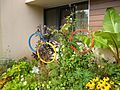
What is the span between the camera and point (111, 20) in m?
5.55

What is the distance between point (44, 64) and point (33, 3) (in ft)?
12.1

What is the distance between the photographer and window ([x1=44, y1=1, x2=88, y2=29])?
7.87m

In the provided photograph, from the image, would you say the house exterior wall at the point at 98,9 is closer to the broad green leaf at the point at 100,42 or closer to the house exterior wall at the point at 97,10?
the house exterior wall at the point at 97,10

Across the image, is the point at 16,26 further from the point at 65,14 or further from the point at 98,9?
the point at 98,9

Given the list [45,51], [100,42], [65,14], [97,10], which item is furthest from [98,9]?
[45,51]

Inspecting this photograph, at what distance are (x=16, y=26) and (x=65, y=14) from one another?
2.10 metres

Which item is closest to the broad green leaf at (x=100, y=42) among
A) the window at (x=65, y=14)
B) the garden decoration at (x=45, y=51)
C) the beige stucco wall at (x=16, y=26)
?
the garden decoration at (x=45, y=51)

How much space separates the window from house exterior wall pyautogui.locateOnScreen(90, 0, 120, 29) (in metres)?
0.43

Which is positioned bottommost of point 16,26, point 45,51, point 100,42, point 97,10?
point 45,51

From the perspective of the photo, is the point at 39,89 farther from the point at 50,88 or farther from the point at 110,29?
the point at 110,29

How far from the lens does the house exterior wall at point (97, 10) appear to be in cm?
694

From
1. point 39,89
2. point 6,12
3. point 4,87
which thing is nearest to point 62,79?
point 39,89

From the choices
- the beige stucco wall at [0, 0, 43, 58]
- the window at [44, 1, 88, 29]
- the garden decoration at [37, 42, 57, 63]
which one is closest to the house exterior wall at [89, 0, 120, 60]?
the window at [44, 1, 88, 29]

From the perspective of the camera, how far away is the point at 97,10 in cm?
719
